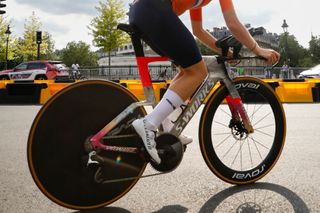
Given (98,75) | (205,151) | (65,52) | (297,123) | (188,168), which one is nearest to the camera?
(205,151)

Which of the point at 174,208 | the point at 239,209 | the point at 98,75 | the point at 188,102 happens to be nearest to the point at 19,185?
the point at 174,208

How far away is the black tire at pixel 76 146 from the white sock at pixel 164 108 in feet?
0.63

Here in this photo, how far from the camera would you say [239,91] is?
320 cm

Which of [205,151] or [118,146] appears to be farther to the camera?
[205,151]

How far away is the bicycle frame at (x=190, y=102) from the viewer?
267cm

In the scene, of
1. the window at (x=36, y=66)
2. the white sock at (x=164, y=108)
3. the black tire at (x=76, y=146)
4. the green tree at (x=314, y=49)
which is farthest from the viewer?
the green tree at (x=314, y=49)

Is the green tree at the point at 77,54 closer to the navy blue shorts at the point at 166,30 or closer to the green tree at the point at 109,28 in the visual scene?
the green tree at the point at 109,28

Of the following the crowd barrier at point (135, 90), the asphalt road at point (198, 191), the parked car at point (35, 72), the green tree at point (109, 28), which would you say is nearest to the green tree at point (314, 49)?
the green tree at point (109, 28)

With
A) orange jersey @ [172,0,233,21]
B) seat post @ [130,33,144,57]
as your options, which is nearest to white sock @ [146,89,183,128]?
seat post @ [130,33,144,57]

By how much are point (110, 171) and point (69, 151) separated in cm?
34

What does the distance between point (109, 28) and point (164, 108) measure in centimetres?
4065

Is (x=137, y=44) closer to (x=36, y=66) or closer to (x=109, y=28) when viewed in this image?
(x=36, y=66)

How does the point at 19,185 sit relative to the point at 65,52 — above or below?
below

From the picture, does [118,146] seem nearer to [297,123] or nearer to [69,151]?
[69,151]
